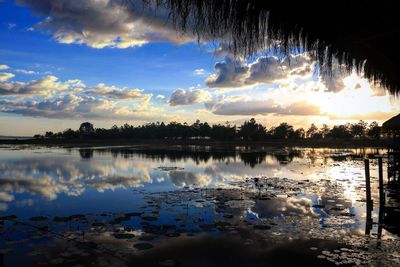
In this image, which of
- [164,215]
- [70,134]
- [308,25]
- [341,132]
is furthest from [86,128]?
[308,25]

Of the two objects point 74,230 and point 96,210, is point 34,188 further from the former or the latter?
point 74,230

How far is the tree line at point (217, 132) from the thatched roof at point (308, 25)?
115186mm

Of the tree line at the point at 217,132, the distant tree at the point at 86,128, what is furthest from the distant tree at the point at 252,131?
the distant tree at the point at 86,128

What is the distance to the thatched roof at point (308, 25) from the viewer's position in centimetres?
216

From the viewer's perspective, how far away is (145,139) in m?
131

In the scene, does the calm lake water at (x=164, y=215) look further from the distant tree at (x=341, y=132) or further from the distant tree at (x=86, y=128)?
the distant tree at (x=86, y=128)

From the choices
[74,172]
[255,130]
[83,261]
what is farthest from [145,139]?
[83,261]

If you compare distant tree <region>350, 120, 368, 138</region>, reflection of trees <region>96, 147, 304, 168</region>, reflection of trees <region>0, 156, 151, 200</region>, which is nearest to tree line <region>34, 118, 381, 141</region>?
distant tree <region>350, 120, 368, 138</region>

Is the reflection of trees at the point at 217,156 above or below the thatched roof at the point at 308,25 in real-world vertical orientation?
below

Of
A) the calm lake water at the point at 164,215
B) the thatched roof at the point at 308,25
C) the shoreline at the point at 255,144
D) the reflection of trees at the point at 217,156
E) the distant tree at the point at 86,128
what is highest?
the distant tree at the point at 86,128

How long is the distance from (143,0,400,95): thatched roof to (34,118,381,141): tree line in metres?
115

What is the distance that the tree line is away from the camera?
118387mm

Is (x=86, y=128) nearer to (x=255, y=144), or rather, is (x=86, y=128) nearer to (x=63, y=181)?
(x=255, y=144)

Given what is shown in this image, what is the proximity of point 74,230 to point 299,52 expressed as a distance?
8.82 meters
